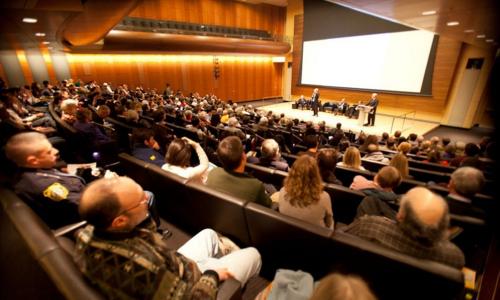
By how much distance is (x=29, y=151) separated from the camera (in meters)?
1.70

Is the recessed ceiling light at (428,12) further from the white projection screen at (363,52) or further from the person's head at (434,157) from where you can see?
the white projection screen at (363,52)

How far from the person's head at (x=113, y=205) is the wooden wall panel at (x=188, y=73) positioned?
13330 millimetres

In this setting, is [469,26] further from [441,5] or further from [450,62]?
[450,62]

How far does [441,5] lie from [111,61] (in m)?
13.3

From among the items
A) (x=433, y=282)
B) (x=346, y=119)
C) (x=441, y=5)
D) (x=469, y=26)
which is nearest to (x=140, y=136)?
(x=433, y=282)

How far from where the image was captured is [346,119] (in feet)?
36.3

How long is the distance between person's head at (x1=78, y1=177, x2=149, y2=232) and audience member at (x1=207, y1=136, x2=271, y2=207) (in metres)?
0.84

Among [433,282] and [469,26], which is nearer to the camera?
[433,282]

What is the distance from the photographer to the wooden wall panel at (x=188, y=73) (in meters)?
11.9

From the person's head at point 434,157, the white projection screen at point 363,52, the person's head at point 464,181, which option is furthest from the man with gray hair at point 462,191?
the white projection screen at point 363,52

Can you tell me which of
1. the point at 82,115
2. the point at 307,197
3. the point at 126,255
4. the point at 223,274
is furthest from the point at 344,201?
the point at 82,115

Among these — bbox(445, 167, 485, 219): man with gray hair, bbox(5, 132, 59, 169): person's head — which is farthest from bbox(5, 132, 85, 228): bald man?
bbox(445, 167, 485, 219): man with gray hair

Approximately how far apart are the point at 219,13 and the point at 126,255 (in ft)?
53.2

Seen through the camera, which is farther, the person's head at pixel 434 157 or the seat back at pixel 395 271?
the person's head at pixel 434 157
